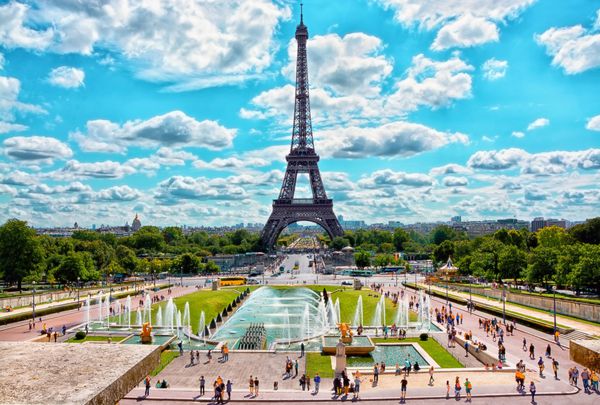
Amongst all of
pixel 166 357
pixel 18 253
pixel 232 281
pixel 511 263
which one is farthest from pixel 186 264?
pixel 166 357

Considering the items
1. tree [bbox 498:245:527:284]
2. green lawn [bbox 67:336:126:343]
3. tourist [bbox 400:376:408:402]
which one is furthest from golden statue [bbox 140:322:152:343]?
tree [bbox 498:245:527:284]

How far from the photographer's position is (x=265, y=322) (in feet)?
146

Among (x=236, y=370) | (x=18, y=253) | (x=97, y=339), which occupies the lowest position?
(x=236, y=370)

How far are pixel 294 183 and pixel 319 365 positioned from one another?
89.5m

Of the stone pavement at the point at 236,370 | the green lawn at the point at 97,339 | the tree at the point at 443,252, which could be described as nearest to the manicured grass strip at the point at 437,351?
the stone pavement at the point at 236,370

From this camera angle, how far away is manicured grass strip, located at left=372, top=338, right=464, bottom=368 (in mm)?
28516

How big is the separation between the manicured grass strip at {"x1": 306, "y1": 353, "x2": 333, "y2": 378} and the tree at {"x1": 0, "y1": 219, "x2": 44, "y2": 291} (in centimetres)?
4844

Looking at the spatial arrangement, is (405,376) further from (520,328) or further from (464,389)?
(520,328)

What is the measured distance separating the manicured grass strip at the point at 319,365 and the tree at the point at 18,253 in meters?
48.4

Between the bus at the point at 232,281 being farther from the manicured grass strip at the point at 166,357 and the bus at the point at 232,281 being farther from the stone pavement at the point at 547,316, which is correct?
the manicured grass strip at the point at 166,357

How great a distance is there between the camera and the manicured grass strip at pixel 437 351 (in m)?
28.5

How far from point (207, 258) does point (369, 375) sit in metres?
98.9

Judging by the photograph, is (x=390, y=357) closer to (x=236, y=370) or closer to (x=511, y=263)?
(x=236, y=370)

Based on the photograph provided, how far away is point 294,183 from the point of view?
11638 centimetres
